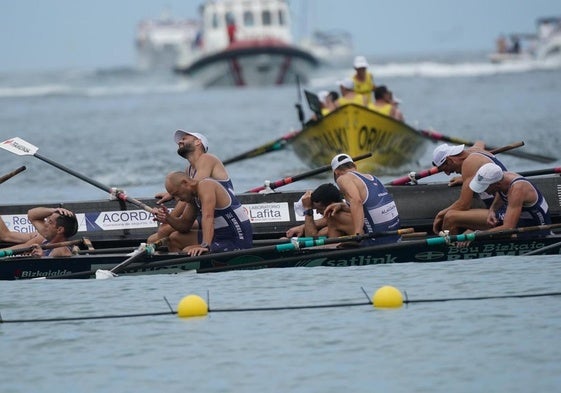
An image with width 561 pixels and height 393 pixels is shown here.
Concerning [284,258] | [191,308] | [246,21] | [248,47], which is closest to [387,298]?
[191,308]

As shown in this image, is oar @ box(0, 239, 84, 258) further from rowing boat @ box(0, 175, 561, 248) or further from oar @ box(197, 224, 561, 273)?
rowing boat @ box(0, 175, 561, 248)

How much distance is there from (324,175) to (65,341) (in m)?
14.2

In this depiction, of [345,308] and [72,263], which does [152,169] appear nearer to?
[72,263]

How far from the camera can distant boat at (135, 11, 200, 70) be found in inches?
6540

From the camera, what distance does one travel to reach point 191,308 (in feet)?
42.9

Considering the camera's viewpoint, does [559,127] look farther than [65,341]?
Yes

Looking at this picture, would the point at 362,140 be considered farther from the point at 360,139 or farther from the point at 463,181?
the point at 463,181

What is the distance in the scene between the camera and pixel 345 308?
13.2 m

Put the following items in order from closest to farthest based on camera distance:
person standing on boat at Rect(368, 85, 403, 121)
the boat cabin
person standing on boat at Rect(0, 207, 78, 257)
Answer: person standing on boat at Rect(0, 207, 78, 257) < person standing on boat at Rect(368, 85, 403, 121) < the boat cabin

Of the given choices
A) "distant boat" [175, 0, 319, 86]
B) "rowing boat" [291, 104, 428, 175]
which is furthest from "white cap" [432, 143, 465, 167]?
"distant boat" [175, 0, 319, 86]

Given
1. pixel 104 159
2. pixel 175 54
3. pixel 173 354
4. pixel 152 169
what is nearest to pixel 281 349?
pixel 173 354

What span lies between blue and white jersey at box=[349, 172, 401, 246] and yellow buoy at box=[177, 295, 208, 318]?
228 centimetres

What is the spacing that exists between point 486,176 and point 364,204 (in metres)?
1.27

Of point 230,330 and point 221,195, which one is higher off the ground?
point 221,195
